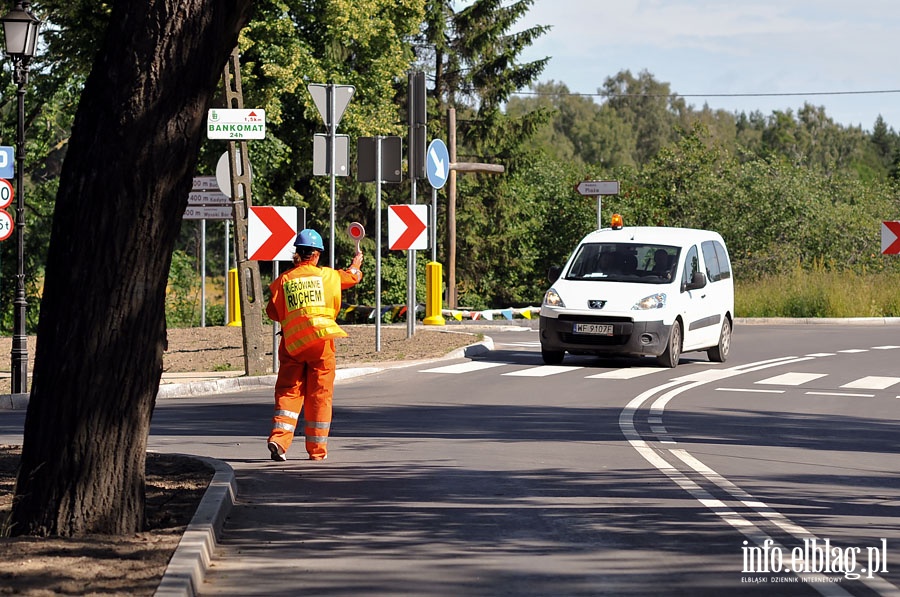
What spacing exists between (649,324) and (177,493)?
1160 centimetres

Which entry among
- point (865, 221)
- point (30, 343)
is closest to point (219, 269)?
point (865, 221)

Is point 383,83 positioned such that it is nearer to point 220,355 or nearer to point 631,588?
point 220,355

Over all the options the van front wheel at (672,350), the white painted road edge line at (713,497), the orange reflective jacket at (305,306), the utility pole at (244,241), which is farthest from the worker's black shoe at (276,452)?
the van front wheel at (672,350)

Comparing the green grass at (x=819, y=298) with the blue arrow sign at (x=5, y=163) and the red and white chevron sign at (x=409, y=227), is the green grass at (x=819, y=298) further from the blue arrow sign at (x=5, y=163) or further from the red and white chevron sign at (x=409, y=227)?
the blue arrow sign at (x=5, y=163)

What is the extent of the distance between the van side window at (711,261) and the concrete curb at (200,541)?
526 inches

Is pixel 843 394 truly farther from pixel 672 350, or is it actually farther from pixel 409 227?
pixel 409 227

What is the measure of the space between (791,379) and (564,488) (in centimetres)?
1048

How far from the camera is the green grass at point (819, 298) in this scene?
1427 inches

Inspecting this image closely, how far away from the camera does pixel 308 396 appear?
11617mm

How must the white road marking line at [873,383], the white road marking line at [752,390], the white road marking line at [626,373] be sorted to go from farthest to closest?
the white road marking line at [626,373] < the white road marking line at [873,383] < the white road marking line at [752,390]

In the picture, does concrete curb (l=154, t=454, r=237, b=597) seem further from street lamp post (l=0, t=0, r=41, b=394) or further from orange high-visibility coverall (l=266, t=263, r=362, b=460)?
street lamp post (l=0, t=0, r=41, b=394)

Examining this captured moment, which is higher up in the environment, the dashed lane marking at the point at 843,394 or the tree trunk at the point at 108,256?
the tree trunk at the point at 108,256

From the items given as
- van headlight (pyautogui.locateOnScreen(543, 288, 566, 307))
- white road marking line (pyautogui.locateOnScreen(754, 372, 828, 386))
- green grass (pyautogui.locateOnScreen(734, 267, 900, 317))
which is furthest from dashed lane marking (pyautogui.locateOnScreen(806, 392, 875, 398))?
green grass (pyautogui.locateOnScreen(734, 267, 900, 317))

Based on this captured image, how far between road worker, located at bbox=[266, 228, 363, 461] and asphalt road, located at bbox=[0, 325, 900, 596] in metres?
0.25
